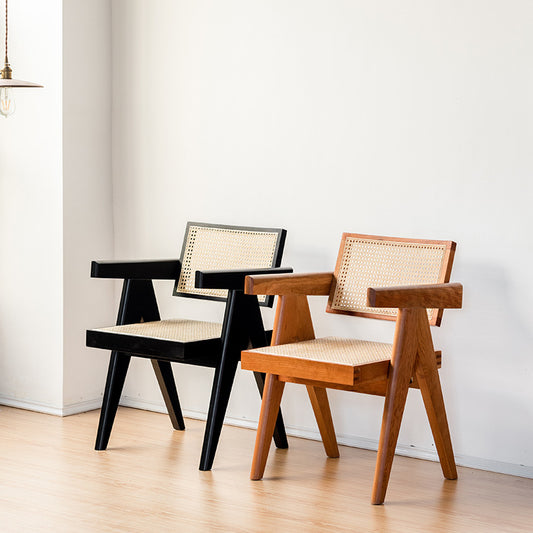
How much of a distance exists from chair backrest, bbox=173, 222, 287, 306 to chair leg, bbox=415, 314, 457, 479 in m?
0.72

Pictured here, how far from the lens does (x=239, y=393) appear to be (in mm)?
3701

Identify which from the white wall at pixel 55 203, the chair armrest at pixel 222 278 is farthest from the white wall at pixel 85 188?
the chair armrest at pixel 222 278

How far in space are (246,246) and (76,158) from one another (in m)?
0.92

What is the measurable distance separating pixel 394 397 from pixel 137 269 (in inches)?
46.2

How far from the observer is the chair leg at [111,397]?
10.7 ft

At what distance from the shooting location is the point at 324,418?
3174 millimetres

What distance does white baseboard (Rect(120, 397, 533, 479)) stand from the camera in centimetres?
311

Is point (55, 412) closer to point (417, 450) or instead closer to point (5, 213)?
point (5, 213)

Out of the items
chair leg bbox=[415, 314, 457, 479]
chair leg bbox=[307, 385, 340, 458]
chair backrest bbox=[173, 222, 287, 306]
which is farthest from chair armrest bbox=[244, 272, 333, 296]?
chair leg bbox=[415, 314, 457, 479]

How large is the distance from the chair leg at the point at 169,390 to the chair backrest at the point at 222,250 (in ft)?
0.99

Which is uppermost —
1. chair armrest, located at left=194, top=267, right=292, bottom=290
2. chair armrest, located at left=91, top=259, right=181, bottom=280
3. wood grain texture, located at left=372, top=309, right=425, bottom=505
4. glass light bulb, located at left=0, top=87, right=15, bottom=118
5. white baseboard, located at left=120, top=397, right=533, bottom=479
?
glass light bulb, located at left=0, top=87, right=15, bottom=118

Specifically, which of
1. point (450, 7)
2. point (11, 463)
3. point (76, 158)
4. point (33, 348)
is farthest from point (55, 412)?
point (450, 7)

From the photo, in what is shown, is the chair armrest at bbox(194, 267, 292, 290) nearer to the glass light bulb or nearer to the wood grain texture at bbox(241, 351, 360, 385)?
the wood grain texture at bbox(241, 351, 360, 385)

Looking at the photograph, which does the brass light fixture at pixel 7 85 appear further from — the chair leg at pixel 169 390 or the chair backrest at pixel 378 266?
the chair backrest at pixel 378 266
